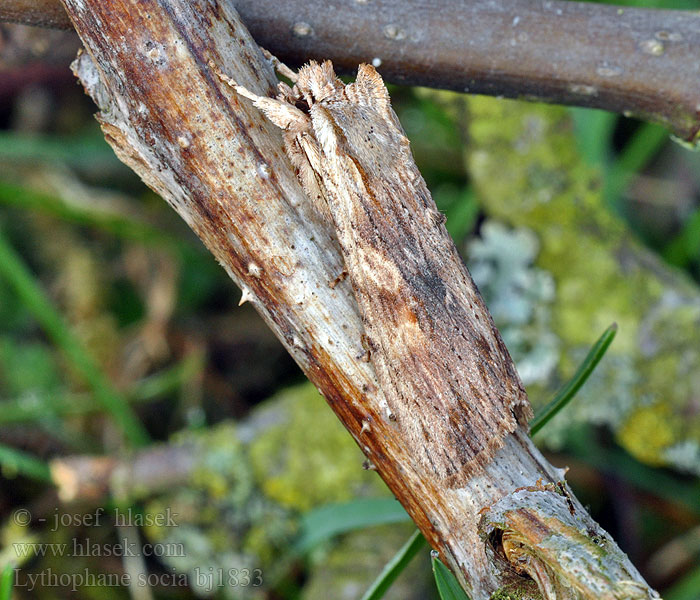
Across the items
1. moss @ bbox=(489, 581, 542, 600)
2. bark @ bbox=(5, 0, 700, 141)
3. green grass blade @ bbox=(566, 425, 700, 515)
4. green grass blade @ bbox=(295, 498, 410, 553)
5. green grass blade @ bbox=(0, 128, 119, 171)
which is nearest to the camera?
moss @ bbox=(489, 581, 542, 600)

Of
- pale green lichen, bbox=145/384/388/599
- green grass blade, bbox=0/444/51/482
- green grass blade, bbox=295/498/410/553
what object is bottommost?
green grass blade, bbox=295/498/410/553

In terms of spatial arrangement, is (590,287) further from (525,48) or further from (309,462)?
(309,462)

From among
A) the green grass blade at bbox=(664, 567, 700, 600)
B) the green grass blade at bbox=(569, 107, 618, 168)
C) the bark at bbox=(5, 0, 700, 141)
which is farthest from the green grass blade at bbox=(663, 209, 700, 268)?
the green grass blade at bbox=(664, 567, 700, 600)

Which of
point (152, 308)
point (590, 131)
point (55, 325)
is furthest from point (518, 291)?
point (55, 325)

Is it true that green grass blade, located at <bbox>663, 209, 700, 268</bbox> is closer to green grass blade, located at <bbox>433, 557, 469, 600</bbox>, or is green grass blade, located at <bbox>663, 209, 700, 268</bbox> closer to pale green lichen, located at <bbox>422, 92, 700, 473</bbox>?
pale green lichen, located at <bbox>422, 92, 700, 473</bbox>

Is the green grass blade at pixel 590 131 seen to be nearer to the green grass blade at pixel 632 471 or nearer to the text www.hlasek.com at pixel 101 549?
the green grass blade at pixel 632 471

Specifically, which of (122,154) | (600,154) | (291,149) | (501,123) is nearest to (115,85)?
Answer: (122,154)

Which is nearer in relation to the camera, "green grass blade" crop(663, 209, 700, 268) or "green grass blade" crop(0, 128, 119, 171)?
"green grass blade" crop(663, 209, 700, 268)

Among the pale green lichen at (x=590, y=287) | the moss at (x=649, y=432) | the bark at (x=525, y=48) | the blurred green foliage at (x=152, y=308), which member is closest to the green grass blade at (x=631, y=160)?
the blurred green foliage at (x=152, y=308)
